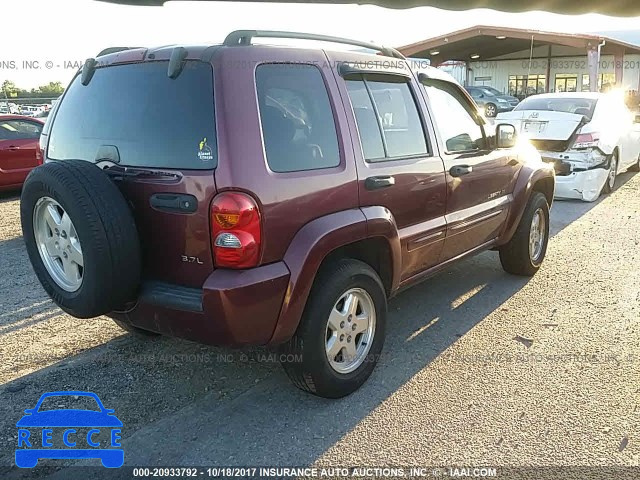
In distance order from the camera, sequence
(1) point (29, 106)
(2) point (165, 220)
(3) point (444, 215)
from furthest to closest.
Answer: (1) point (29, 106), (3) point (444, 215), (2) point (165, 220)

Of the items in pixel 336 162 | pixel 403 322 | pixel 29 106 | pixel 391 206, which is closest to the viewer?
pixel 336 162

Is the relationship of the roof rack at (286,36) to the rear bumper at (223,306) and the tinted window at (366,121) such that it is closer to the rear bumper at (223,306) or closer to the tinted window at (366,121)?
the tinted window at (366,121)

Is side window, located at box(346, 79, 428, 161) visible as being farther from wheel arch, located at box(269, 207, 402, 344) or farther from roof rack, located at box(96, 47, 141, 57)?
roof rack, located at box(96, 47, 141, 57)

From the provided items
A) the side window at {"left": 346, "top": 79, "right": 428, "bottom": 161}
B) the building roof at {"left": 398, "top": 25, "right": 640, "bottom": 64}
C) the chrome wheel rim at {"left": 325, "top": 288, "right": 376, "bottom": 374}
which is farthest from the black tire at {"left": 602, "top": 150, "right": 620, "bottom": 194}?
the building roof at {"left": 398, "top": 25, "right": 640, "bottom": 64}

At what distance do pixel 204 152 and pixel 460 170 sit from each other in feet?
6.88

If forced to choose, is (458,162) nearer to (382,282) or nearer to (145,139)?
(382,282)

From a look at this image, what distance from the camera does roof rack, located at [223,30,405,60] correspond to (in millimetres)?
2896

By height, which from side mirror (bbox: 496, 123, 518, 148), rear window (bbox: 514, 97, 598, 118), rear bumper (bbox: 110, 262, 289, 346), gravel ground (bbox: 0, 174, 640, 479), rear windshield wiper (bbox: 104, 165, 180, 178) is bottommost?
gravel ground (bbox: 0, 174, 640, 479)

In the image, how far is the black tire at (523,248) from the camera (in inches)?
204

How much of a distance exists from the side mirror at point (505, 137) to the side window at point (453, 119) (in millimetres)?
160

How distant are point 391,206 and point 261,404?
141 centimetres

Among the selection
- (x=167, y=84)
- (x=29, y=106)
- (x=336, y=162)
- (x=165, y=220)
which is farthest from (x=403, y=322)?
(x=29, y=106)

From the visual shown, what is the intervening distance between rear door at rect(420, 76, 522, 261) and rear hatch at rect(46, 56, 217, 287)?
1895 mm

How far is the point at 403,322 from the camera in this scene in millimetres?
4422
